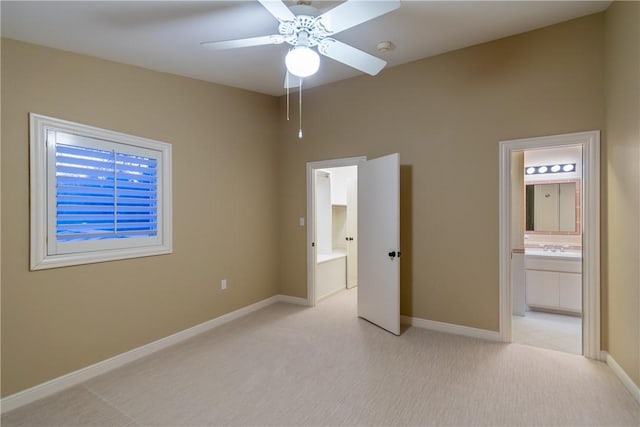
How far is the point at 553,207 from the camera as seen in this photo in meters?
4.50

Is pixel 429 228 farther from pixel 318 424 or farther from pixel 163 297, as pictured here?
pixel 163 297

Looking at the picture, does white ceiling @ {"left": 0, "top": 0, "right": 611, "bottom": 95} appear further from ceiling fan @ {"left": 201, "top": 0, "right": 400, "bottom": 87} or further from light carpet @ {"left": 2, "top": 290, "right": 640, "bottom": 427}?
light carpet @ {"left": 2, "top": 290, "right": 640, "bottom": 427}

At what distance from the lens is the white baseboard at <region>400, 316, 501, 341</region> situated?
125 inches

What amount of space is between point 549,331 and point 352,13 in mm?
3769

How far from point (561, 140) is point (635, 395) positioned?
2004mm

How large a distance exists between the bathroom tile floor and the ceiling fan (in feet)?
10.2

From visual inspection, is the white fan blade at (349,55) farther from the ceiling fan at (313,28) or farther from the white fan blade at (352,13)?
the white fan blade at (352,13)

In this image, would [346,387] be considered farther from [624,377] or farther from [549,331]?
[549,331]

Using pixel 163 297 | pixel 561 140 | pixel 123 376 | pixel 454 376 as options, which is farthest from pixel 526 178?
pixel 123 376

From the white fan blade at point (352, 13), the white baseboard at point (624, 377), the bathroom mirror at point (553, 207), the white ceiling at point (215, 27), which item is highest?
the white ceiling at point (215, 27)

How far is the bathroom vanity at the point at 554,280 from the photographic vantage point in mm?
3877

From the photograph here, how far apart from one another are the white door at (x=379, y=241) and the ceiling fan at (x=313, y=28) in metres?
1.43

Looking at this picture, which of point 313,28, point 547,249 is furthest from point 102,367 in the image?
point 547,249

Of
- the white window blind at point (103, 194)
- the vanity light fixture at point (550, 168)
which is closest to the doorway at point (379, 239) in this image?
the white window blind at point (103, 194)
